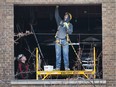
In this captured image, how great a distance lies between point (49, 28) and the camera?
51.8ft

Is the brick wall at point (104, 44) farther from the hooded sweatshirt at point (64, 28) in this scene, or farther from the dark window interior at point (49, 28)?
the dark window interior at point (49, 28)

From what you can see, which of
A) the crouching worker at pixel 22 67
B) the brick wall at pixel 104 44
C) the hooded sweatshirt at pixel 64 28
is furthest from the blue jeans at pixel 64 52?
the brick wall at pixel 104 44

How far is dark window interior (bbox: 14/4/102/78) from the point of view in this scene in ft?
49.7

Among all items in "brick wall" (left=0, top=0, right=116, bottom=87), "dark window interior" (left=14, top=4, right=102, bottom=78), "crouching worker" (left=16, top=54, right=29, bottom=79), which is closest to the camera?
"brick wall" (left=0, top=0, right=116, bottom=87)

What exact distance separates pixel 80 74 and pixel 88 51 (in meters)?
1.66

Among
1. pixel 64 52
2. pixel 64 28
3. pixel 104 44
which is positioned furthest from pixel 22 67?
pixel 104 44

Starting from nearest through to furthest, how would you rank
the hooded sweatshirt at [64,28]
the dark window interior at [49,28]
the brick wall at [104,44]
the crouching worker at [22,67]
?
the brick wall at [104,44] < the hooded sweatshirt at [64,28] < the crouching worker at [22,67] < the dark window interior at [49,28]

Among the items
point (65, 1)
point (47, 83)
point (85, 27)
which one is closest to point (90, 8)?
point (85, 27)

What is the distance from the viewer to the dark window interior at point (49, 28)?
15156 mm

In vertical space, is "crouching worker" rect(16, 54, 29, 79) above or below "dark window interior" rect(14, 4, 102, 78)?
below

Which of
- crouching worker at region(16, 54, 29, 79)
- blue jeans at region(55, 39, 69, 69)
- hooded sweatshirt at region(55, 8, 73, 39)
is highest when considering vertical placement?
hooded sweatshirt at region(55, 8, 73, 39)

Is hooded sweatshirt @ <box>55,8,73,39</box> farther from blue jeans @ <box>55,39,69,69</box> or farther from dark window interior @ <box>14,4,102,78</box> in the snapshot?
dark window interior @ <box>14,4,102,78</box>

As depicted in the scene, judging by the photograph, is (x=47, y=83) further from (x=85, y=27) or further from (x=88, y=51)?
(x=85, y=27)

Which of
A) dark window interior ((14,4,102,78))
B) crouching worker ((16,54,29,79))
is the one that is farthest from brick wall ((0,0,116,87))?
dark window interior ((14,4,102,78))
